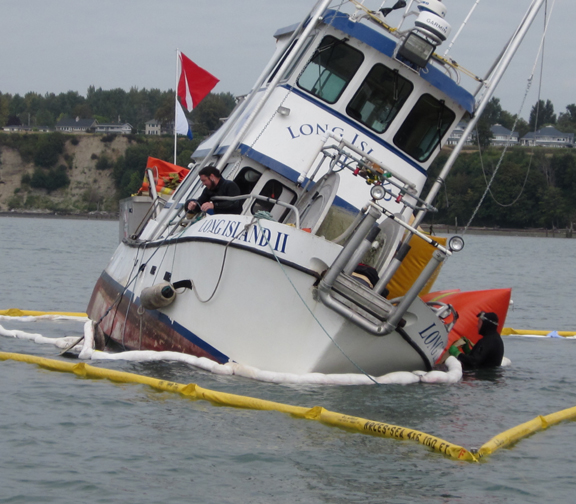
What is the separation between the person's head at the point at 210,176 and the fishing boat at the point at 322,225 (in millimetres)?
405

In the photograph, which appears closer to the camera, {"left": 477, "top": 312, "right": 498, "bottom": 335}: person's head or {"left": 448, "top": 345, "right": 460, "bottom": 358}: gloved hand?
{"left": 477, "top": 312, "right": 498, "bottom": 335}: person's head

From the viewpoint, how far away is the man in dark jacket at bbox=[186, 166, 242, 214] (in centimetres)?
1067

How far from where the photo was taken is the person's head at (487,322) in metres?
12.4

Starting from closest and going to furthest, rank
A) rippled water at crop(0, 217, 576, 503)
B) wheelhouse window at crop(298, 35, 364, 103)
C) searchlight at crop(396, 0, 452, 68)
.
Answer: rippled water at crop(0, 217, 576, 503) → searchlight at crop(396, 0, 452, 68) → wheelhouse window at crop(298, 35, 364, 103)

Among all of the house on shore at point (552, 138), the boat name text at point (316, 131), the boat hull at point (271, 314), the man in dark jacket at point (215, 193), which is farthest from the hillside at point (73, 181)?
the boat hull at point (271, 314)

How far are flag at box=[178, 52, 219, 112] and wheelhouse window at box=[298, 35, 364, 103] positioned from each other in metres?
8.24

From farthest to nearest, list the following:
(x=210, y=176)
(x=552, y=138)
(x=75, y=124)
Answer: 1. (x=75, y=124)
2. (x=552, y=138)
3. (x=210, y=176)

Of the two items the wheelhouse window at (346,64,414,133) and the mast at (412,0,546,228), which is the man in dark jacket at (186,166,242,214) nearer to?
the wheelhouse window at (346,64,414,133)

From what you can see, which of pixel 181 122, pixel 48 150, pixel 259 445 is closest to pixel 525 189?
pixel 48 150

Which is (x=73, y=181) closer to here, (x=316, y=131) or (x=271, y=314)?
(x=316, y=131)

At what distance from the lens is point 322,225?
10484 millimetres

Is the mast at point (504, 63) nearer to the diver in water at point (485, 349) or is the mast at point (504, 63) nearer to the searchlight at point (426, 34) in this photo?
the searchlight at point (426, 34)

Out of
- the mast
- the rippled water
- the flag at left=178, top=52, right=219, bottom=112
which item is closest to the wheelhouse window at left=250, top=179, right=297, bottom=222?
the mast

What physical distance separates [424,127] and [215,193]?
11.0 feet
